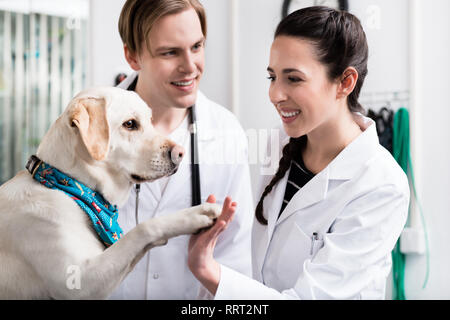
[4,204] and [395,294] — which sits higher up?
[4,204]

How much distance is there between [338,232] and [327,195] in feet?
0.23

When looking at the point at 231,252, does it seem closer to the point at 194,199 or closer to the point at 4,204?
the point at 194,199

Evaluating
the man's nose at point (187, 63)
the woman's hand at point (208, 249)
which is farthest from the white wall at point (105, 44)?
the woman's hand at point (208, 249)

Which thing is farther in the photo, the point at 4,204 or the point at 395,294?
the point at 395,294

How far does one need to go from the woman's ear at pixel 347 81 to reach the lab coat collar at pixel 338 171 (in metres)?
0.09

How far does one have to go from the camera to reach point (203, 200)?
2.50 feet

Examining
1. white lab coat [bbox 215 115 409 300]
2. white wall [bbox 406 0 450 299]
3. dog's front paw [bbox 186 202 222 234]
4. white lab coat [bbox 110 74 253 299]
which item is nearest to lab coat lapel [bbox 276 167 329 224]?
white lab coat [bbox 215 115 409 300]

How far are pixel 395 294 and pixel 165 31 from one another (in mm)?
777

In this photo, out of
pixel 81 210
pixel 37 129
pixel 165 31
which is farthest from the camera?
pixel 37 129

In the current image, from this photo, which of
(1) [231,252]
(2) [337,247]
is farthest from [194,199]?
(2) [337,247]

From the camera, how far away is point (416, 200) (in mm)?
→ 962

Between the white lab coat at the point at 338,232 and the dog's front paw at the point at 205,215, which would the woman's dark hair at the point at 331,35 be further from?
the dog's front paw at the point at 205,215

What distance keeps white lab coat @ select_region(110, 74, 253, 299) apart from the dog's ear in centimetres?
18

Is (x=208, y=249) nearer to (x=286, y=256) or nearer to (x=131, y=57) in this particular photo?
(x=286, y=256)
